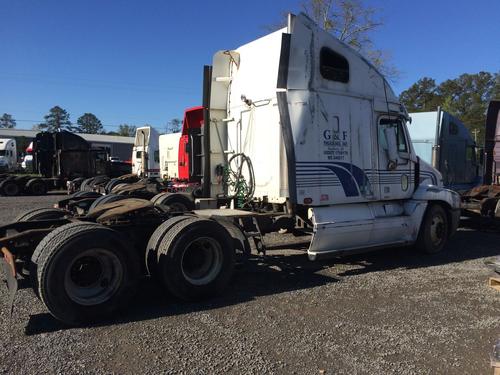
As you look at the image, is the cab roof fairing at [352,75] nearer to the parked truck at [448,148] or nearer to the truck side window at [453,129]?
the parked truck at [448,148]

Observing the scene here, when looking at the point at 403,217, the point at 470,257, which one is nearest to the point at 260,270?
the point at 403,217

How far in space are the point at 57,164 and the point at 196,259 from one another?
68.5 ft

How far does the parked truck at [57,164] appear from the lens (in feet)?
79.1

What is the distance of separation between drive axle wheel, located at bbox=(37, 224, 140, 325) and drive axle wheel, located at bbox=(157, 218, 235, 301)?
0.41m

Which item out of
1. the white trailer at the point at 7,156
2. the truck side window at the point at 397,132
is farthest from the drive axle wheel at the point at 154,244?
the white trailer at the point at 7,156

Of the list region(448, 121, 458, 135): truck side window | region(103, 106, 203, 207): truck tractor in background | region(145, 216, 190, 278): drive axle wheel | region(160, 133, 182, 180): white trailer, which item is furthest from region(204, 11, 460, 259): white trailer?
region(160, 133, 182, 180): white trailer

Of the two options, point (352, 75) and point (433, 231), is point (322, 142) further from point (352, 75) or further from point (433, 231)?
point (433, 231)

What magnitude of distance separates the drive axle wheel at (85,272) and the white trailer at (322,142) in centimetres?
281

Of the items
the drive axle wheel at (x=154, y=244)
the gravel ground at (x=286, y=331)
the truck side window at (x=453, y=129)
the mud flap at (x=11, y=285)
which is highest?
the truck side window at (x=453, y=129)

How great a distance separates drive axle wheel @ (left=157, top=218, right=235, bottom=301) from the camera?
545 cm

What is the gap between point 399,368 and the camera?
13.1ft

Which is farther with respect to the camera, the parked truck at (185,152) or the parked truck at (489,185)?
the parked truck at (489,185)

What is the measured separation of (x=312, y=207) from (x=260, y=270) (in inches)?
51.2

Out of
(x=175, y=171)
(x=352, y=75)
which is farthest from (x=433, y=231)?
(x=175, y=171)
